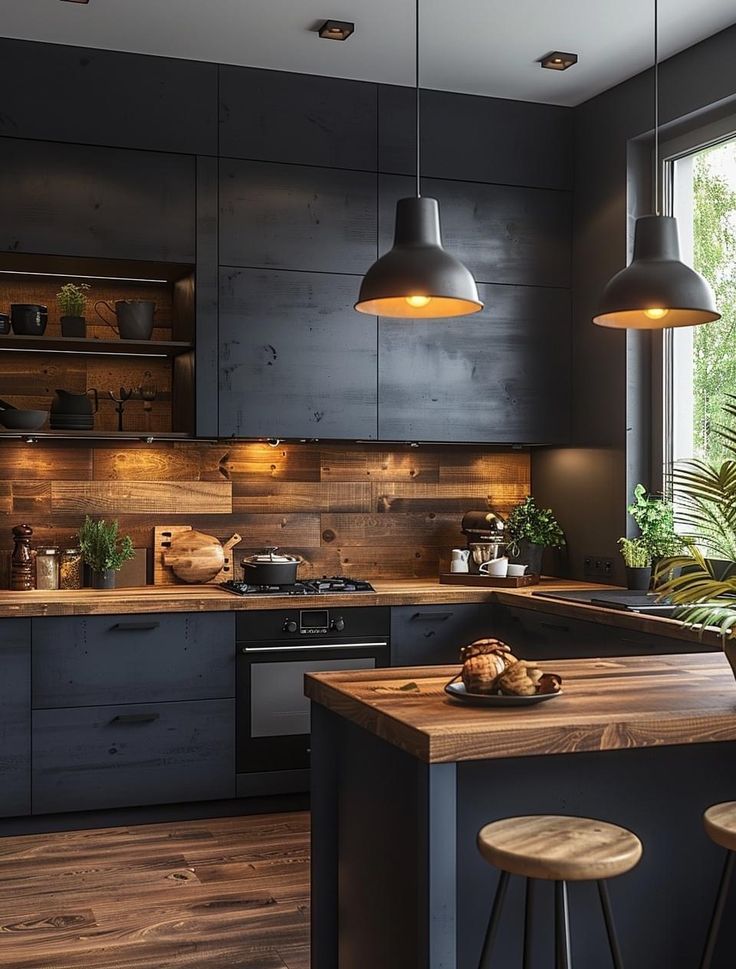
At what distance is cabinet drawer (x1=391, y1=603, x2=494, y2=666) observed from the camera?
191 inches

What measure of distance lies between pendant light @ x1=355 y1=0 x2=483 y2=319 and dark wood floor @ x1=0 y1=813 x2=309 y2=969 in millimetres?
1829

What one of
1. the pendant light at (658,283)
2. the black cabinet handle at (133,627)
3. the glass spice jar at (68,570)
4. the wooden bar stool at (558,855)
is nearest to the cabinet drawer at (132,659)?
the black cabinet handle at (133,627)

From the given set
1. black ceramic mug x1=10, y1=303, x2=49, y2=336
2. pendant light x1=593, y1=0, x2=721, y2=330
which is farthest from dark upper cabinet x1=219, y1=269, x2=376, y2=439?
pendant light x1=593, y1=0, x2=721, y2=330

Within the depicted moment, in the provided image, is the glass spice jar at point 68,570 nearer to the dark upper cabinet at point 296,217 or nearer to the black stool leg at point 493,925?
the dark upper cabinet at point 296,217

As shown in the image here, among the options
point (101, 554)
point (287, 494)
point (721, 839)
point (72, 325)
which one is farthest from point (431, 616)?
point (721, 839)

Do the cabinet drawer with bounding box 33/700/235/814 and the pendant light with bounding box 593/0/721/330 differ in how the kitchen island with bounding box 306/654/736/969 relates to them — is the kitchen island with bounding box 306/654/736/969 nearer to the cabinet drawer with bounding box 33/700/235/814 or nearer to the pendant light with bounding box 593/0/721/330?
the pendant light with bounding box 593/0/721/330

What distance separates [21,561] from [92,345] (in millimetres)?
→ 944

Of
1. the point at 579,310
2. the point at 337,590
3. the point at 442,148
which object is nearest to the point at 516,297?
the point at 579,310

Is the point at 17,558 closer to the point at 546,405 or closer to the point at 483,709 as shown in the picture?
the point at 546,405

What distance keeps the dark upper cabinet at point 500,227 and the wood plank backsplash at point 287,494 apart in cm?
94

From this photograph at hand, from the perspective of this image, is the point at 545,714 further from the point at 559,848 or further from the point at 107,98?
the point at 107,98

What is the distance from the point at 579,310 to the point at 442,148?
0.97 metres

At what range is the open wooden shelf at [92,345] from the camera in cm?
473

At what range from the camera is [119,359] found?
515cm
